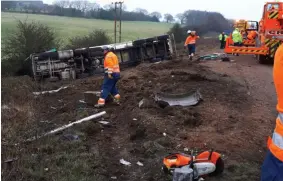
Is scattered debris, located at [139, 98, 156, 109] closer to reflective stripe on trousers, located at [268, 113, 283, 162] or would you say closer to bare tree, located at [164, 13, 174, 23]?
reflective stripe on trousers, located at [268, 113, 283, 162]

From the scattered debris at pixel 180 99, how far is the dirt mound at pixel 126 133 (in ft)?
0.71

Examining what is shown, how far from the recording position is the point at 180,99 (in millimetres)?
9203

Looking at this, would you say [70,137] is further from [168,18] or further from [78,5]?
[168,18]

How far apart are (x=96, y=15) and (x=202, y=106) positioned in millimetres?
51459

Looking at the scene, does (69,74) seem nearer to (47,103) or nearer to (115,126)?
(47,103)

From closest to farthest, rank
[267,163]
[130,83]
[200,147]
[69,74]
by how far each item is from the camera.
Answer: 1. [267,163]
2. [200,147]
3. [130,83]
4. [69,74]

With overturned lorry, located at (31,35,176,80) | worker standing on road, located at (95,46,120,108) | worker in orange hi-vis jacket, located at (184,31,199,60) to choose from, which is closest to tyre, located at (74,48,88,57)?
overturned lorry, located at (31,35,176,80)

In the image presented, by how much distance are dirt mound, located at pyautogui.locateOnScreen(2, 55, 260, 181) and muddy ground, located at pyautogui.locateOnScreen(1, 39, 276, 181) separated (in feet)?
0.05

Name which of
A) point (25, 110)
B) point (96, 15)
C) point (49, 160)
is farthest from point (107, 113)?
point (96, 15)

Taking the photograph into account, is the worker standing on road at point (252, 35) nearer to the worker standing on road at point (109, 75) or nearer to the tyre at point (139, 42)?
the tyre at point (139, 42)

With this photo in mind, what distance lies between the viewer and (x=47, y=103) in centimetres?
1063

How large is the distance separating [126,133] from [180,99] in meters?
2.20

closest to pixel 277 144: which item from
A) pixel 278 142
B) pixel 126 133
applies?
pixel 278 142

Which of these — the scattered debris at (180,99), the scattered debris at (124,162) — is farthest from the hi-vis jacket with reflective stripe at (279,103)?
the scattered debris at (180,99)
